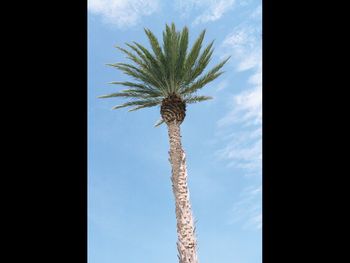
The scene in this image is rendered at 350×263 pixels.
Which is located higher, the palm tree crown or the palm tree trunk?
the palm tree crown

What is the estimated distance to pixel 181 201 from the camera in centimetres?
1432

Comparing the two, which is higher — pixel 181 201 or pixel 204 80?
pixel 204 80

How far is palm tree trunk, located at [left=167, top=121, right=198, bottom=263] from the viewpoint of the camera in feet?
44.3

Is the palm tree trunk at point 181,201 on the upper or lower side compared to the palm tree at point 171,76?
lower

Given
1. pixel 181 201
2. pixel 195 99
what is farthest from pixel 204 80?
pixel 181 201

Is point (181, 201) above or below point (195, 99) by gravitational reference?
below

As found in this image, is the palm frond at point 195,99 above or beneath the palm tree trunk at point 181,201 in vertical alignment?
above

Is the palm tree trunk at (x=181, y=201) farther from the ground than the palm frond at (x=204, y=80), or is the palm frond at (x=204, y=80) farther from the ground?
the palm frond at (x=204, y=80)

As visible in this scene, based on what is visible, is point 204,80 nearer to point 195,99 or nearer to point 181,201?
point 195,99

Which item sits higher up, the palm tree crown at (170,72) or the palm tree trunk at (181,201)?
the palm tree crown at (170,72)

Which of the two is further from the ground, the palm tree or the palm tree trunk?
the palm tree

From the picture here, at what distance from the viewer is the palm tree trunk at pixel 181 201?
44.3ft

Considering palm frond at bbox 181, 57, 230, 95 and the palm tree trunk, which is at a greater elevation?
palm frond at bbox 181, 57, 230, 95
